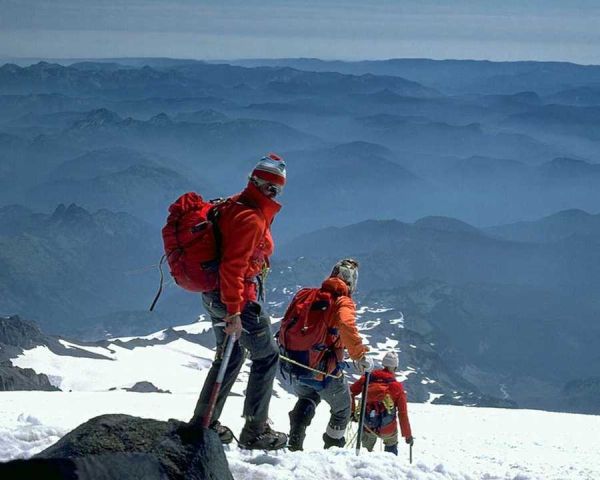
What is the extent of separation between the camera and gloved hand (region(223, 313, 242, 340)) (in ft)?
27.7

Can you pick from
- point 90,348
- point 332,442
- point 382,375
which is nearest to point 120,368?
point 90,348

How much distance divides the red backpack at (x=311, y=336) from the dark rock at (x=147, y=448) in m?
2.91

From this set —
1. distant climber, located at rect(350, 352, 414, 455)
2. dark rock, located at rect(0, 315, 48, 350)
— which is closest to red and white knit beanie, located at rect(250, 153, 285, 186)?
distant climber, located at rect(350, 352, 414, 455)

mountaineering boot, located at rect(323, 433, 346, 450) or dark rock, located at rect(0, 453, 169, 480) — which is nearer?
dark rock, located at rect(0, 453, 169, 480)

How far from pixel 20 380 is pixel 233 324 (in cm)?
10134

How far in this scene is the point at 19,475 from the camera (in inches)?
215

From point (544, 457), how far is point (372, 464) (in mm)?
6701

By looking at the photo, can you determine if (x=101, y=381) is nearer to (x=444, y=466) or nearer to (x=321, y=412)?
(x=321, y=412)

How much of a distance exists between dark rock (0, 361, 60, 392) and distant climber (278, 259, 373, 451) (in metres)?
90.5

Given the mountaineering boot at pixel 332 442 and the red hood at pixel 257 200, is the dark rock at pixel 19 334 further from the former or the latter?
the red hood at pixel 257 200

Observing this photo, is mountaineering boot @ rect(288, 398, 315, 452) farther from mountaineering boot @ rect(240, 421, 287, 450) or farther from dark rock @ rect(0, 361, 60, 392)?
dark rock @ rect(0, 361, 60, 392)

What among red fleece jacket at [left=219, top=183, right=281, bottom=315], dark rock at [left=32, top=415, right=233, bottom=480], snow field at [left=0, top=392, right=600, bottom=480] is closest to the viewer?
dark rock at [left=32, top=415, right=233, bottom=480]

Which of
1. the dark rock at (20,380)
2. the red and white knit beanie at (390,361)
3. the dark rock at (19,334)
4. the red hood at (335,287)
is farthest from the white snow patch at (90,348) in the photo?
the red hood at (335,287)

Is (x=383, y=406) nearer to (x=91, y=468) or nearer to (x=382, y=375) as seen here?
(x=382, y=375)
